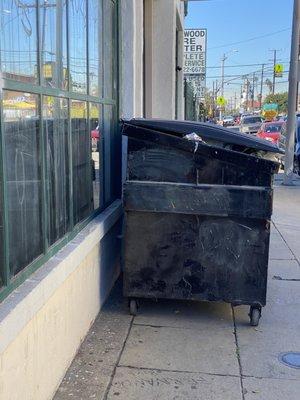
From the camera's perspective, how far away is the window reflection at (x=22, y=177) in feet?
8.89

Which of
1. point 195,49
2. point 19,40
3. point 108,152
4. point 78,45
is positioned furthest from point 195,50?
point 19,40

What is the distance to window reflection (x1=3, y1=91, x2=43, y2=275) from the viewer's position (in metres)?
2.71

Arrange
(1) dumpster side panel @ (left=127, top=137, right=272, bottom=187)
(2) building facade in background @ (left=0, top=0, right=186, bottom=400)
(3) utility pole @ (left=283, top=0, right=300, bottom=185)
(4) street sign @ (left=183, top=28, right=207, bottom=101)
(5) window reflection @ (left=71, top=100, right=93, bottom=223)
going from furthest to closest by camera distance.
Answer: (4) street sign @ (left=183, top=28, right=207, bottom=101) < (3) utility pole @ (left=283, top=0, right=300, bottom=185) < (1) dumpster side panel @ (left=127, top=137, right=272, bottom=187) < (5) window reflection @ (left=71, top=100, right=93, bottom=223) < (2) building facade in background @ (left=0, top=0, right=186, bottom=400)

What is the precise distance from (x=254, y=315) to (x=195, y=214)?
1.02 meters

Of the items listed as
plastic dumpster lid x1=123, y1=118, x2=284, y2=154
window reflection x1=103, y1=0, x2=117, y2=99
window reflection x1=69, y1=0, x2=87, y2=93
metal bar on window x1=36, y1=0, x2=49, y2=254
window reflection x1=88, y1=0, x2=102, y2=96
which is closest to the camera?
metal bar on window x1=36, y1=0, x2=49, y2=254

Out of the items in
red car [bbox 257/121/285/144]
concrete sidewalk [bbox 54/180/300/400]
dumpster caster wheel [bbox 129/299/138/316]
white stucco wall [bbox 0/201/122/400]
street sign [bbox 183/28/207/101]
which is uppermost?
street sign [bbox 183/28/207/101]

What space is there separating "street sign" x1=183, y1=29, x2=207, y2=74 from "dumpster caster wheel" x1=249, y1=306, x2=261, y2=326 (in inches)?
581

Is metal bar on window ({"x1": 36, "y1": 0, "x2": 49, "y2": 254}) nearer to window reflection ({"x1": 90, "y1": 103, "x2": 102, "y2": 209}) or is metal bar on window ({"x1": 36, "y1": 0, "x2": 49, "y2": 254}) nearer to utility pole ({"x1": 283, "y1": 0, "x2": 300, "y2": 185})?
window reflection ({"x1": 90, "y1": 103, "x2": 102, "y2": 209})

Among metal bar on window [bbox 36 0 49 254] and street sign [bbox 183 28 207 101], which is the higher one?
street sign [bbox 183 28 207 101]

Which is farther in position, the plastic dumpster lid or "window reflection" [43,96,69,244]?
the plastic dumpster lid

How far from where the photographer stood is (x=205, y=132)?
14.5 feet

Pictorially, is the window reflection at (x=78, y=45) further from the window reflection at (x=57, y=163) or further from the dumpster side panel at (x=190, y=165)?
the dumpster side panel at (x=190, y=165)

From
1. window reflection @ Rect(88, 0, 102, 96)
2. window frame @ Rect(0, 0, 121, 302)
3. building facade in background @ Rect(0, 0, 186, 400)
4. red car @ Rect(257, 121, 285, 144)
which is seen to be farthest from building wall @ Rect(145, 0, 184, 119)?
red car @ Rect(257, 121, 285, 144)

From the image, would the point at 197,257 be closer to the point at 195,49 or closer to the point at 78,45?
the point at 78,45
